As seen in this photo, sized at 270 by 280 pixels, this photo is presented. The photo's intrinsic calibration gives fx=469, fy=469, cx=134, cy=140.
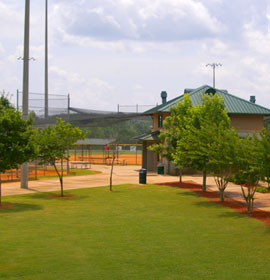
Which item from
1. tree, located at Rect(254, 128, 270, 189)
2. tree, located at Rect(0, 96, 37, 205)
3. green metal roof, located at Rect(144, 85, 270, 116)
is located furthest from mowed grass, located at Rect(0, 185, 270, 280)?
green metal roof, located at Rect(144, 85, 270, 116)

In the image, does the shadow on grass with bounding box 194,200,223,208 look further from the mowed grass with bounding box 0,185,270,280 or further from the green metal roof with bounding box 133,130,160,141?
the green metal roof with bounding box 133,130,160,141

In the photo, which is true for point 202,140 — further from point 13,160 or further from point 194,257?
point 194,257

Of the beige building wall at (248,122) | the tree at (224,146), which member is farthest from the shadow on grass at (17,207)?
the beige building wall at (248,122)

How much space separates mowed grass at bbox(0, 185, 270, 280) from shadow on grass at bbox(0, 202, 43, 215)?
44mm

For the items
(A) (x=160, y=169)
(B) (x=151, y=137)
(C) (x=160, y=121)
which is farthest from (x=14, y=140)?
(C) (x=160, y=121)

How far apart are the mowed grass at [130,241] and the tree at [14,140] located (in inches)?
84.1

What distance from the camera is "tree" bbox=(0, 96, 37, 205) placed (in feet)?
68.1

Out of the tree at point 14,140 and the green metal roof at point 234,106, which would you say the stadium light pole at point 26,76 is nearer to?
the tree at point 14,140

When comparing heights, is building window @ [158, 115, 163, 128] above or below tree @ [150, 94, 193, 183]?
above

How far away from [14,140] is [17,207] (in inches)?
118

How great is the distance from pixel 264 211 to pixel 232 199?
463 cm

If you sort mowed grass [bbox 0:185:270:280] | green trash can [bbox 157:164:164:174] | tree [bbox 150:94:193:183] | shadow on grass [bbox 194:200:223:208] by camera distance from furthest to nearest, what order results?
green trash can [bbox 157:164:164:174], tree [bbox 150:94:193:183], shadow on grass [bbox 194:200:223:208], mowed grass [bbox 0:185:270:280]

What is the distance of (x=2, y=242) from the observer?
1288cm

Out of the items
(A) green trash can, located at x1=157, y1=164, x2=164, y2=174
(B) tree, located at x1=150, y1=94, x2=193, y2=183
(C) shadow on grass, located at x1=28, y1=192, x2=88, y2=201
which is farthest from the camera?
(A) green trash can, located at x1=157, y1=164, x2=164, y2=174
